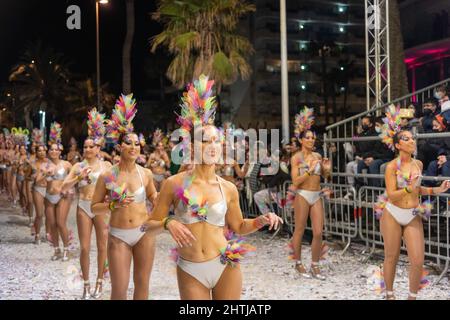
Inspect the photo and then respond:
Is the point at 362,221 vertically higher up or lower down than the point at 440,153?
lower down

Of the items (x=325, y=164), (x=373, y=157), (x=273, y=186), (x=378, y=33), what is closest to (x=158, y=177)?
(x=273, y=186)

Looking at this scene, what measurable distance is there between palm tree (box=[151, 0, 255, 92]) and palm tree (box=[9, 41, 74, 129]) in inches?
1033

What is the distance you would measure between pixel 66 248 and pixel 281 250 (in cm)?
359

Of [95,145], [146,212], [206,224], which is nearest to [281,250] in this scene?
[95,145]

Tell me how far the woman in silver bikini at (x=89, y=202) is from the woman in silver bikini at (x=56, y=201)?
6.57 feet

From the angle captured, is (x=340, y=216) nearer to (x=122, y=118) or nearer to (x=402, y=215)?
(x=402, y=215)

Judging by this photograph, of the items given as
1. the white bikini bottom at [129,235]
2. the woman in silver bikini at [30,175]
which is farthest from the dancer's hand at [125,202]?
the woman in silver bikini at [30,175]

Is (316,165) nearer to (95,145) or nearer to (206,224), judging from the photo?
(95,145)

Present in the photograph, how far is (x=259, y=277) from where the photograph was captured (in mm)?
8352

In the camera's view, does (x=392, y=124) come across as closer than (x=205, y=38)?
Yes

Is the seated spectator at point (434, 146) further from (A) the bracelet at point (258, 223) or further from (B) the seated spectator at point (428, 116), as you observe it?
(A) the bracelet at point (258, 223)

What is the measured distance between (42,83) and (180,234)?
41.6 meters

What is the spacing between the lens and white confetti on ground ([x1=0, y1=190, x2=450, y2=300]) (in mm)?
7371

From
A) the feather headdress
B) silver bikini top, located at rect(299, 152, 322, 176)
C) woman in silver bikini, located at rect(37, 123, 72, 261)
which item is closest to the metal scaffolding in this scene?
silver bikini top, located at rect(299, 152, 322, 176)
